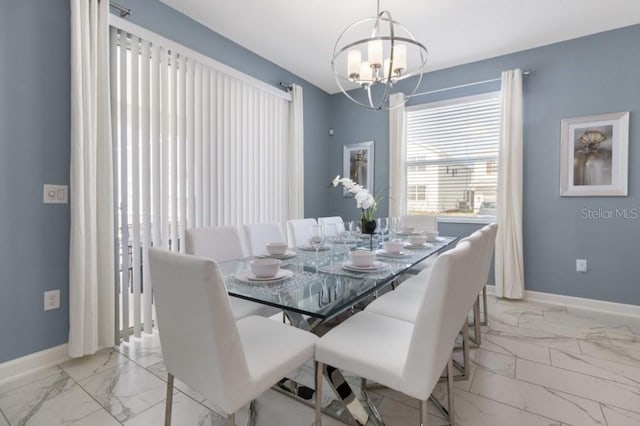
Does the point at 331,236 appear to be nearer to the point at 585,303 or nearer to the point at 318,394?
the point at 318,394

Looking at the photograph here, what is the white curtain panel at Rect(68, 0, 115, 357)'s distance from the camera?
1986mm

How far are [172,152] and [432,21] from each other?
2.57 m

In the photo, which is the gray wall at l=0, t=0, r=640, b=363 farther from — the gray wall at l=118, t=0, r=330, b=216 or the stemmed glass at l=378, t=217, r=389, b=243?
the stemmed glass at l=378, t=217, r=389, b=243

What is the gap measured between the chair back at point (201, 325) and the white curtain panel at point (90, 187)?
1.25 meters

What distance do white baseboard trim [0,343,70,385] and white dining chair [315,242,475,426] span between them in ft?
6.09

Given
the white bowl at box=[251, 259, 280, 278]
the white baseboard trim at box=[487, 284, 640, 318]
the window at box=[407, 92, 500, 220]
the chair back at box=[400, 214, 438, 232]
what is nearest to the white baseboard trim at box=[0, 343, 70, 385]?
the white bowl at box=[251, 259, 280, 278]

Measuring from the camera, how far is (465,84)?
3.65m

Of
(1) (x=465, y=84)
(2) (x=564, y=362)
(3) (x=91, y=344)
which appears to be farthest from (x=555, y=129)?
(3) (x=91, y=344)

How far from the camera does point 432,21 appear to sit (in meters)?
2.79

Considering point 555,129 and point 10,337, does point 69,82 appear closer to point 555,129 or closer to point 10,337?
point 10,337

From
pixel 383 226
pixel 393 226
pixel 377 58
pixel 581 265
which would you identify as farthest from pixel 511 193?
pixel 377 58

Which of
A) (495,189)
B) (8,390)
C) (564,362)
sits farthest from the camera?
(495,189)

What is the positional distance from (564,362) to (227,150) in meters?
3.21

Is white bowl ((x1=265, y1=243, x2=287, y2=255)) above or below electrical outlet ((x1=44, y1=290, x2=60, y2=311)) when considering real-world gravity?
above
